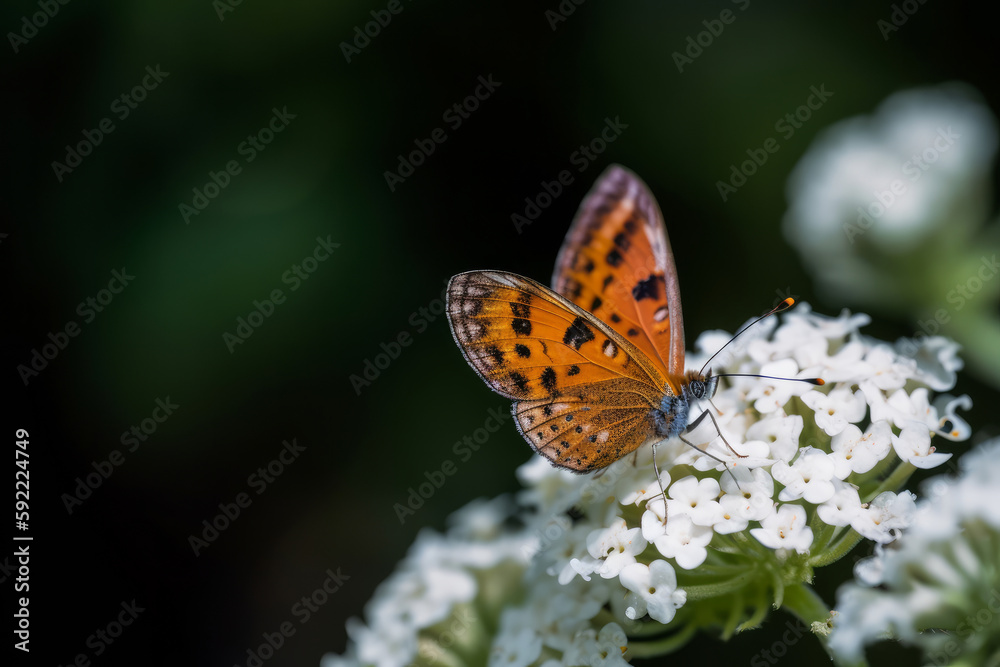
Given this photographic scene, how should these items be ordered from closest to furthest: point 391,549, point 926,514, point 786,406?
1. point 926,514
2. point 786,406
3. point 391,549

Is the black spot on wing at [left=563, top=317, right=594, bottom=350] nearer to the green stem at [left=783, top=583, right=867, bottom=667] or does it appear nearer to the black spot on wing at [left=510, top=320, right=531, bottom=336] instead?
the black spot on wing at [left=510, top=320, right=531, bottom=336]

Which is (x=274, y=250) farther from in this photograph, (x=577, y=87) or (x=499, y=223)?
(x=577, y=87)

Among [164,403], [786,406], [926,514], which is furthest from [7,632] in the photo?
[926,514]

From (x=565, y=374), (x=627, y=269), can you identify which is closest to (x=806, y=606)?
(x=565, y=374)

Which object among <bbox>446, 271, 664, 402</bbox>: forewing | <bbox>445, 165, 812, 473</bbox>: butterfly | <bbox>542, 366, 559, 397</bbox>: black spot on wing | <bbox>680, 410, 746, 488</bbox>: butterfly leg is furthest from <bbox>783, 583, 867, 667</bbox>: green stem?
<bbox>542, 366, 559, 397</bbox>: black spot on wing

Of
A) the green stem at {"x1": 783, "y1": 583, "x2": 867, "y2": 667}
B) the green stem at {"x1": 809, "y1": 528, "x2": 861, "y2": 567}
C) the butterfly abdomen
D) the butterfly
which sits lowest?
the green stem at {"x1": 783, "y1": 583, "x2": 867, "y2": 667}
